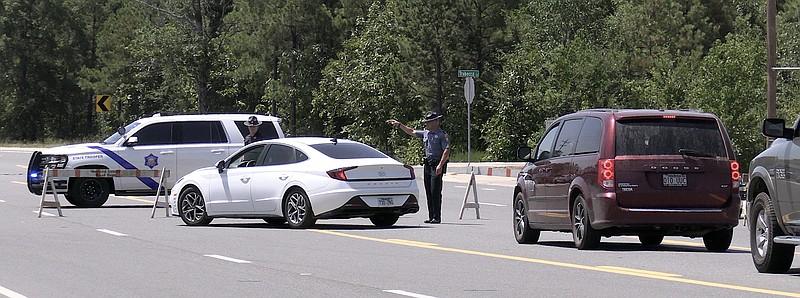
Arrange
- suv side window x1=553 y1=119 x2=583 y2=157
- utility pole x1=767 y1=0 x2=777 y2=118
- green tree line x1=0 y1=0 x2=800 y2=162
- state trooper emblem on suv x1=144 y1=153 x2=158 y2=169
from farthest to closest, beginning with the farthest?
green tree line x1=0 y1=0 x2=800 y2=162
utility pole x1=767 y1=0 x2=777 y2=118
state trooper emblem on suv x1=144 y1=153 x2=158 y2=169
suv side window x1=553 y1=119 x2=583 y2=157

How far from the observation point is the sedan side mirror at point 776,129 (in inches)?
522

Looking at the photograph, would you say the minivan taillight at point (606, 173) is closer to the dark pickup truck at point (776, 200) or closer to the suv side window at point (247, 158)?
the dark pickup truck at point (776, 200)

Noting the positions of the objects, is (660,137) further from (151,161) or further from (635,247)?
(151,161)

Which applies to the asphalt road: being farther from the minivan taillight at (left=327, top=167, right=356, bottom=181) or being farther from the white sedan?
the minivan taillight at (left=327, top=167, right=356, bottom=181)

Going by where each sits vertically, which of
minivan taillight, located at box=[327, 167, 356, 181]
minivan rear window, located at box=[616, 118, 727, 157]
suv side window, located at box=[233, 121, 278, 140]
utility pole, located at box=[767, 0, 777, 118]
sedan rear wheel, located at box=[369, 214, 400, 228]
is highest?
utility pole, located at box=[767, 0, 777, 118]

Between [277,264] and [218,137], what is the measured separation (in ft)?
44.9

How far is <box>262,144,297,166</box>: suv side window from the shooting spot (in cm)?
2156

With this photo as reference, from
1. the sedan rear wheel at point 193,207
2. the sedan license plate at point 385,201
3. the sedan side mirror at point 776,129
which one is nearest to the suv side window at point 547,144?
the sedan license plate at point 385,201

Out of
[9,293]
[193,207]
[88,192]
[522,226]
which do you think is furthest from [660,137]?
[88,192]

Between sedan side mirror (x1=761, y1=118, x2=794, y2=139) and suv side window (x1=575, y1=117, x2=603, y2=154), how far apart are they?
3.26 metres

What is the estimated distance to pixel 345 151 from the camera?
21.6 m

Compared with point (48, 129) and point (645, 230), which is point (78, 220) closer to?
point (645, 230)

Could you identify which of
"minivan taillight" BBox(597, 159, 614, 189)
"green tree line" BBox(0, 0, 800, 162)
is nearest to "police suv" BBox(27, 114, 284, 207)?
"minivan taillight" BBox(597, 159, 614, 189)

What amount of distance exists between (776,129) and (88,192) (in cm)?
1753
